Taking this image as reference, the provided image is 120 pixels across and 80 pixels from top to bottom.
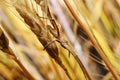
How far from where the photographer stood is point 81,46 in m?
0.95

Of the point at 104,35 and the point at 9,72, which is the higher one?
the point at 9,72

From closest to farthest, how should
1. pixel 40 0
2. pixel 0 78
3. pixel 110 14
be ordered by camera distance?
pixel 40 0 < pixel 0 78 < pixel 110 14

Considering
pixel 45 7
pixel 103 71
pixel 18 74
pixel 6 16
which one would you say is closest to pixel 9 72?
pixel 18 74

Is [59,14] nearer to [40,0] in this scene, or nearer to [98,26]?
[98,26]

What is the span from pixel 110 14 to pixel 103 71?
191 millimetres

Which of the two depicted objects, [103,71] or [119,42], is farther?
[103,71]

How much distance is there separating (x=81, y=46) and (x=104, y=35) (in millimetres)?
94

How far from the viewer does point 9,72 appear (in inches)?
33.7

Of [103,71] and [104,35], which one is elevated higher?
[104,35]

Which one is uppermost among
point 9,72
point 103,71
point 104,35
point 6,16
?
point 6,16

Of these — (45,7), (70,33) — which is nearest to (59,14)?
(70,33)

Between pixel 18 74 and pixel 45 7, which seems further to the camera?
pixel 18 74

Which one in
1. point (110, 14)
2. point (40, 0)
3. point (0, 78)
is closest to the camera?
point (40, 0)

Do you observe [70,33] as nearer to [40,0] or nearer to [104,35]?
[104,35]
